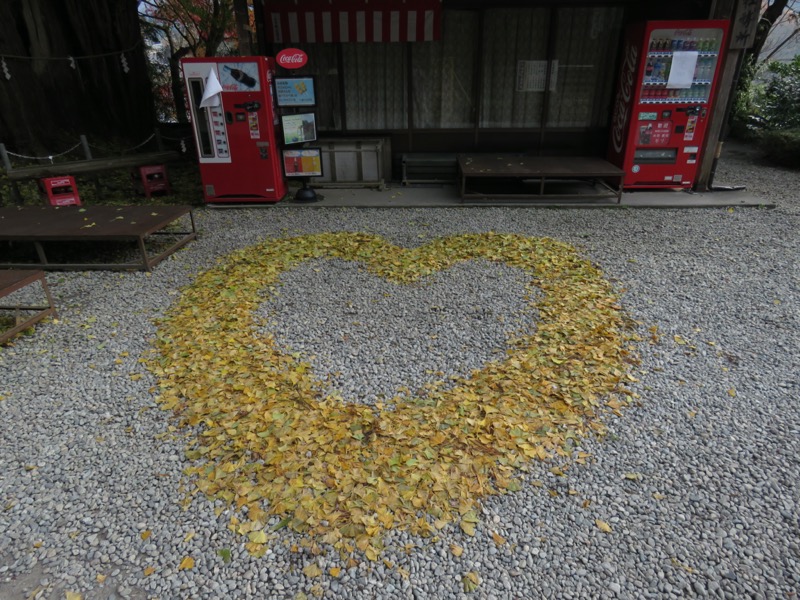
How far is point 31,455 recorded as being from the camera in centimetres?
269

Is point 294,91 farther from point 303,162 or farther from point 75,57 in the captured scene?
point 75,57

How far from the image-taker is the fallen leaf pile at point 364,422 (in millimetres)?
2357

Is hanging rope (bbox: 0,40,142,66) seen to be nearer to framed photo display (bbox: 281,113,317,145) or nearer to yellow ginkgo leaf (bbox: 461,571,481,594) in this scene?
framed photo display (bbox: 281,113,317,145)

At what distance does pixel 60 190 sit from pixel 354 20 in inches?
194

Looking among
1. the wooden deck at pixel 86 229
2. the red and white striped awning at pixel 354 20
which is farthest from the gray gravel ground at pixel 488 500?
the red and white striped awning at pixel 354 20

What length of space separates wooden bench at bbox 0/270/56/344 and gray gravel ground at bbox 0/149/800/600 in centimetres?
14

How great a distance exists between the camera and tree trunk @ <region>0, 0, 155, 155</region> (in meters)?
8.38

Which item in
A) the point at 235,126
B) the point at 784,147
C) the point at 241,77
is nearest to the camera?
the point at 241,77

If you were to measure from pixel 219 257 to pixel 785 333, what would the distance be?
5347 mm

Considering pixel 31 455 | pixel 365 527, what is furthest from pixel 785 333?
pixel 31 455

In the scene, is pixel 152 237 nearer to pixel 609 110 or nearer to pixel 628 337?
pixel 628 337

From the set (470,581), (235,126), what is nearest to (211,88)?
(235,126)

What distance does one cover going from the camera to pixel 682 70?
22.8 ft

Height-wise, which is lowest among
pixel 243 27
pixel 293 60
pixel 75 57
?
pixel 293 60
